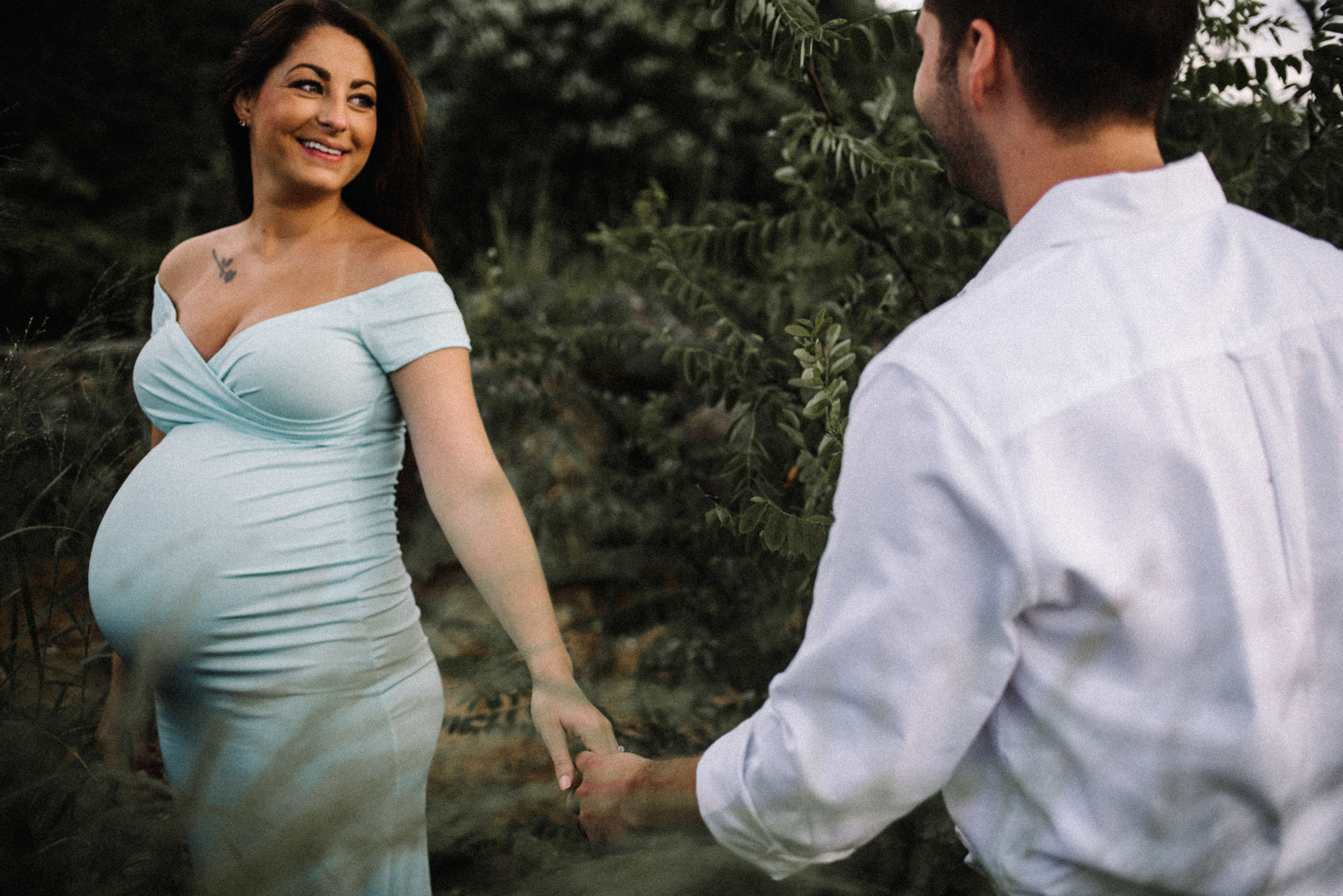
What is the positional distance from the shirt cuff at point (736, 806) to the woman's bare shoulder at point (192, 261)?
156 cm

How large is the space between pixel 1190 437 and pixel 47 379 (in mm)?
2069

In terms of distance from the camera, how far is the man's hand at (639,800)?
114 cm

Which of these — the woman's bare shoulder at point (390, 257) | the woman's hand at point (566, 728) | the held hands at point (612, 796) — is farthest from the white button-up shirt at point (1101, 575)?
the woman's bare shoulder at point (390, 257)

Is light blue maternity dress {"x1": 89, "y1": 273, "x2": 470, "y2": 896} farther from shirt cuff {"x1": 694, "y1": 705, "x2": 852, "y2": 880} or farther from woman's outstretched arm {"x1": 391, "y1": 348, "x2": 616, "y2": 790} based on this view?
shirt cuff {"x1": 694, "y1": 705, "x2": 852, "y2": 880}

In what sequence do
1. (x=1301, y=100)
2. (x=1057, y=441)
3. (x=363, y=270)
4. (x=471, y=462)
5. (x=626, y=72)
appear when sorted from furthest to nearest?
(x=626, y=72) → (x=1301, y=100) → (x=363, y=270) → (x=471, y=462) → (x=1057, y=441)

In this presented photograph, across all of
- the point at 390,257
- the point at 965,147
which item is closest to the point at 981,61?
the point at 965,147

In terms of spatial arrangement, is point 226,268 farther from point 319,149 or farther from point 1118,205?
point 1118,205

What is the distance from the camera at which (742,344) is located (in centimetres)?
226

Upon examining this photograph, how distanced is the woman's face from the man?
4.43 ft

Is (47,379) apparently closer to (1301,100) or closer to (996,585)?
(996,585)

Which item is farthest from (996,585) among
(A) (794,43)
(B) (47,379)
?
(B) (47,379)

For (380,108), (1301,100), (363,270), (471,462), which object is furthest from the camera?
Result: (1301,100)

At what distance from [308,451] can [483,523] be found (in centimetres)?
38

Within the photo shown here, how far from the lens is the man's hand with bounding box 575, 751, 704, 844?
3.74 feet
